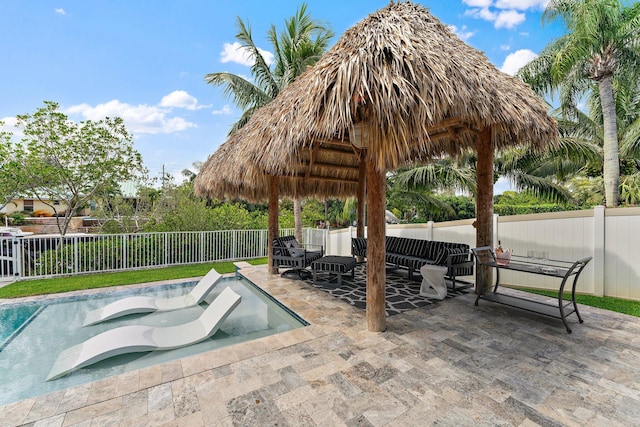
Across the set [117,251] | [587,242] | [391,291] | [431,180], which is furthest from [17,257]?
[431,180]

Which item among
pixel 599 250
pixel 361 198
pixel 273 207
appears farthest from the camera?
pixel 361 198

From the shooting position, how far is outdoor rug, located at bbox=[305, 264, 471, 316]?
4734 mm

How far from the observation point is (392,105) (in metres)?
2.90

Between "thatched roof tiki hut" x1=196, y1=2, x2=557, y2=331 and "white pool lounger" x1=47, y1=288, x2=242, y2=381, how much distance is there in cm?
226

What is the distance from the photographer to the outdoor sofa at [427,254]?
5.40 metres

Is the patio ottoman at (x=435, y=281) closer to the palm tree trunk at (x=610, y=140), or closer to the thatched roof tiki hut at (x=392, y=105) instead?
the thatched roof tiki hut at (x=392, y=105)

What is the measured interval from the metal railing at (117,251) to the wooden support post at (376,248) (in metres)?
7.48

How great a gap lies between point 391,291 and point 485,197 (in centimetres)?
247

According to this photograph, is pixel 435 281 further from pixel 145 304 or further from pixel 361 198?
pixel 145 304

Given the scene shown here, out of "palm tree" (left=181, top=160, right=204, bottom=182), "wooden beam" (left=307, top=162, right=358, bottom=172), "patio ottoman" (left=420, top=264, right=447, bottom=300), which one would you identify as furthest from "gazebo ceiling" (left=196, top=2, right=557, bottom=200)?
"palm tree" (left=181, top=160, right=204, bottom=182)

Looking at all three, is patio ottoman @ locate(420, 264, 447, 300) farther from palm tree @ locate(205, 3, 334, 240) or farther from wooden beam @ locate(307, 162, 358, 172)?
palm tree @ locate(205, 3, 334, 240)

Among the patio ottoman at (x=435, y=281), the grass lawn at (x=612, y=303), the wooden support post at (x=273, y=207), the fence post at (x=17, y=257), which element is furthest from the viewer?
the wooden support post at (x=273, y=207)

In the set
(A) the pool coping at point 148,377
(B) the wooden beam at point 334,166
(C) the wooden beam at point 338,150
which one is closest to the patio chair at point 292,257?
(B) the wooden beam at point 334,166

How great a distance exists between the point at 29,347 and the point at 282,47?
11.1 meters
